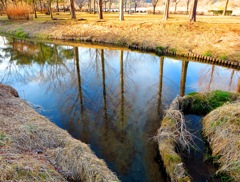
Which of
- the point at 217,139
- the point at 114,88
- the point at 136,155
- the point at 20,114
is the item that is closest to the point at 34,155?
the point at 20,114

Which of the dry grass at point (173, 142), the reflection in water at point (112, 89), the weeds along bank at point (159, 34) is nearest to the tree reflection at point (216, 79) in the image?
the reflection in water at point (112, 89)

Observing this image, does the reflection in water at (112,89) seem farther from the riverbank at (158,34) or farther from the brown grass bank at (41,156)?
the riverbank at (158,34)

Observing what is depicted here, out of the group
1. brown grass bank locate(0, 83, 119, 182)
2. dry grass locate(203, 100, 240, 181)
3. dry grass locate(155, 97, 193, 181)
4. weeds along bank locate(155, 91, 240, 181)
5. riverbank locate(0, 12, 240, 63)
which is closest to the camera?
brown grass bank locate(0, 83, 119, 182)

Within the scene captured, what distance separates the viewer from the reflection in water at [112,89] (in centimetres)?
713

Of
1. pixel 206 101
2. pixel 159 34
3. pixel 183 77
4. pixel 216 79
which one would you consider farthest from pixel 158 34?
pixel 206 101

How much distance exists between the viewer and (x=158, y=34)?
2203 centimetres

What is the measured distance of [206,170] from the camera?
6145mm

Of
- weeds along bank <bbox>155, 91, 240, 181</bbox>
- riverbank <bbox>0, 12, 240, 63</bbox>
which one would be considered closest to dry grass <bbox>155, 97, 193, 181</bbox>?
weeds along bank <bbox>155, 91, 240, 181</bbox>

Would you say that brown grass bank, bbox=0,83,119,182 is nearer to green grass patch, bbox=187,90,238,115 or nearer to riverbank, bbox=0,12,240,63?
green grass patch, bbox=187,90,238,115

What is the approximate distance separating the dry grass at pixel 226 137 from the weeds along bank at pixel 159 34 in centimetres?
1020

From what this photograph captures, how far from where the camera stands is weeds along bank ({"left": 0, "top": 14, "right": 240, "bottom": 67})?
17.8m

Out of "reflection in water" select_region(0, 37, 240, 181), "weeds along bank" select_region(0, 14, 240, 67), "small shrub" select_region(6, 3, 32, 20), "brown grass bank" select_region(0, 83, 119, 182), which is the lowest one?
"reflection in water" select_region(0, 37, 240, 181)

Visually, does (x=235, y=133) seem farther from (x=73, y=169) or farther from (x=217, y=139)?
(x=73, y=169)

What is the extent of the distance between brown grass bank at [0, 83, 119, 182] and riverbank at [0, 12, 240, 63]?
48.1 feet
